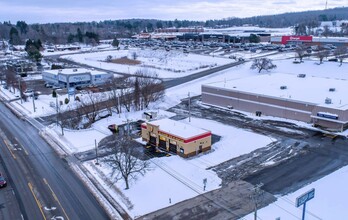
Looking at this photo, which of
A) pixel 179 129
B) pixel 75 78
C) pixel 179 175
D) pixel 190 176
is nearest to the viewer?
pixel 190 176

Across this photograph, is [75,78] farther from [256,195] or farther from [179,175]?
[256,195]

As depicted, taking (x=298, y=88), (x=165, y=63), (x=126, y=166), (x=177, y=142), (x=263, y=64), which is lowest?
(x=177, y=142)

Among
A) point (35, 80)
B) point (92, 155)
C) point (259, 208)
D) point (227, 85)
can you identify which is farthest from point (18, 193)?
point (35, 80)

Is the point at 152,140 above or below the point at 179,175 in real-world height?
above

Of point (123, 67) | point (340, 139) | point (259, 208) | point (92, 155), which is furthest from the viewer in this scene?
point (123, 67)

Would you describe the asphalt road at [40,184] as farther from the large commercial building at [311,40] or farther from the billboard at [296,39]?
the billboard at [296,39]

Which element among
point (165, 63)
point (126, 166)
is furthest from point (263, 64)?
point (126, 166)

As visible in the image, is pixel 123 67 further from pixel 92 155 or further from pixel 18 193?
pixel 18 193

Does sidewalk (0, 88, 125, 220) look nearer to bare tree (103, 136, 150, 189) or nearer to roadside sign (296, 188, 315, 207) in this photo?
bare tree (103, 136, 150, 189)
